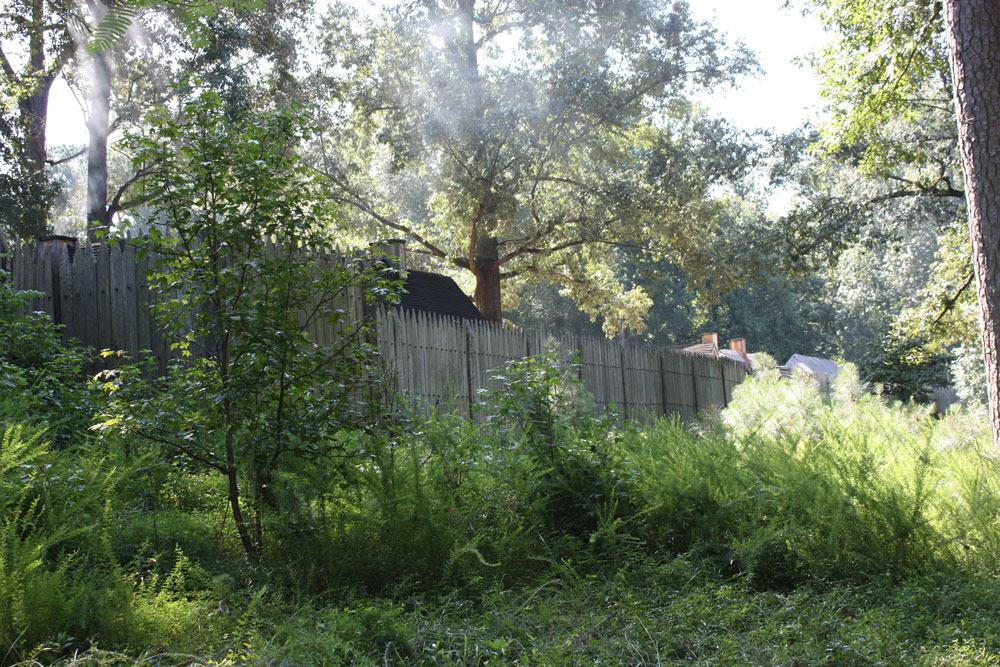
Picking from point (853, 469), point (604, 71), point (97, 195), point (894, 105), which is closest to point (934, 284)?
point (894, 105)

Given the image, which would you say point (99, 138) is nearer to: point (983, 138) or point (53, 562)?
point (53, 562)

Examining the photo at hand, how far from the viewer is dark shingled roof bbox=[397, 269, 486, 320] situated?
1490cm

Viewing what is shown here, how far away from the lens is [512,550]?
4215 mm

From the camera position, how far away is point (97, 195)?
17250 millimetres

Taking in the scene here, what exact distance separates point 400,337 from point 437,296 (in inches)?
308

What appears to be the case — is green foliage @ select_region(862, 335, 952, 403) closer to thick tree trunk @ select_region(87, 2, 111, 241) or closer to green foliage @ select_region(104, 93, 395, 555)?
green foliage @ select_region(104, 93, 395, 555)

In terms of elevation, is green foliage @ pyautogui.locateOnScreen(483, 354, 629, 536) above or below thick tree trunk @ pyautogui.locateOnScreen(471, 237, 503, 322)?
below

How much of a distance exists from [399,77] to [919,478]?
56.7ft

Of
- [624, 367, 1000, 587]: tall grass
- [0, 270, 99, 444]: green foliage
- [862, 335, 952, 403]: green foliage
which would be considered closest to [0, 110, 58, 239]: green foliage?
[0, 270, 99, 444]: green foliage

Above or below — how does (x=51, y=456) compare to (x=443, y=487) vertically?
above

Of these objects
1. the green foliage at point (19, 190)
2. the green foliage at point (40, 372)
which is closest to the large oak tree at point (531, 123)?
the green foliage at point (19, 190)

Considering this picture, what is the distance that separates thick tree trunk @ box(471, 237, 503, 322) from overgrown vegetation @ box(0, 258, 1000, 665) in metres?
15.6

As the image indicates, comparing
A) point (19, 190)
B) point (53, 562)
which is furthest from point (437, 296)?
point (53, 562)

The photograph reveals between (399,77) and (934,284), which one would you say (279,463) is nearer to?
(934,284)
